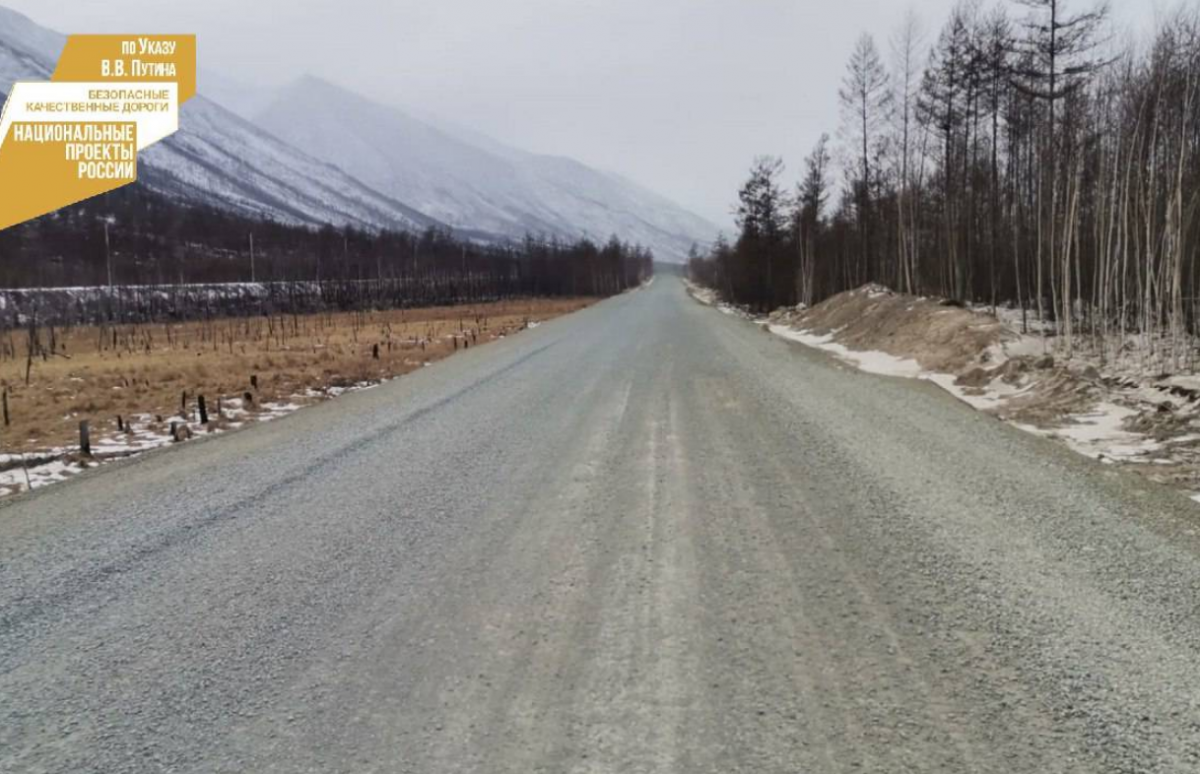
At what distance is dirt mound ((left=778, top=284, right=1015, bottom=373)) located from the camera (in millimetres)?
12992

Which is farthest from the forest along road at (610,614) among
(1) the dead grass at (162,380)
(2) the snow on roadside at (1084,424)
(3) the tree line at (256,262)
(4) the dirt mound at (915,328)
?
(3) the tree line at (256,262)

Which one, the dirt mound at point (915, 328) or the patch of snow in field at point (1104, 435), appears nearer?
the patch of snow in field at point (1104, 435)

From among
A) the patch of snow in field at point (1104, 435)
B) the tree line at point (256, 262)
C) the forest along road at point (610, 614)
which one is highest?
the tree line at point (256, 262)

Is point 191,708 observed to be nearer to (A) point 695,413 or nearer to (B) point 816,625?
(B) point 816,625

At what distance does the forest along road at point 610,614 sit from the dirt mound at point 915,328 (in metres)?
7.11

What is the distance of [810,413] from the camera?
26.7ft

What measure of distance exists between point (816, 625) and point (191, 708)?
8.30 feet

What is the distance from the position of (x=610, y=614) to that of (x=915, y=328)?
51.3 ft

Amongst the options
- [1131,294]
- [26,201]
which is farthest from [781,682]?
[26,201]

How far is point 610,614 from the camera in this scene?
3205mm

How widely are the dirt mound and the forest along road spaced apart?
7.11 m

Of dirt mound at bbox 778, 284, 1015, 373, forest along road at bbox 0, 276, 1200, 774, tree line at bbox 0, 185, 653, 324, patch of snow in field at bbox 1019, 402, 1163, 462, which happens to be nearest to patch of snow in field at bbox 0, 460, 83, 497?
forest along road at bbox 0, 276, 1200, 774

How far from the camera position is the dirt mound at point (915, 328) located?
1299 cm

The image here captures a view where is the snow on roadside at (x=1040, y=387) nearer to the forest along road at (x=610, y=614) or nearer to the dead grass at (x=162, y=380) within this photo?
the forest along road at (x=610, y=614)
